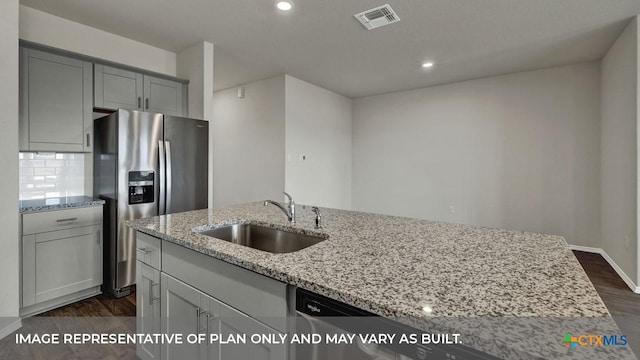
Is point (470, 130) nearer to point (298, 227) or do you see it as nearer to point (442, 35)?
point (442, 35)

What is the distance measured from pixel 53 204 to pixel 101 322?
1025 mm

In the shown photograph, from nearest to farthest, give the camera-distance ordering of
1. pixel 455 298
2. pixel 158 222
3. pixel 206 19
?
1. pixel 455 298
2. pixel 158 222
3. pixel 206 19

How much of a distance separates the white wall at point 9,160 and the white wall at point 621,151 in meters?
5.07

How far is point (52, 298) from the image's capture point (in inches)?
95.7

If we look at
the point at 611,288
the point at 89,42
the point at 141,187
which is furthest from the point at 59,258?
the point at 611,288

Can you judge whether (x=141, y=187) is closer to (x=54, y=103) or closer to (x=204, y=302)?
(x=54, y=103)

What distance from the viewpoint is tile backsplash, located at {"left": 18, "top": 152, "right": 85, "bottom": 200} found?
267cm

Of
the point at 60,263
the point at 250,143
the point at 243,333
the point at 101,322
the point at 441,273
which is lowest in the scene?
the point at 101,322

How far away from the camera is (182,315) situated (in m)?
1.41

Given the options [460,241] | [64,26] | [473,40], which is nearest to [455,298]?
[460,241]

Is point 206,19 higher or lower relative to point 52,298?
higher

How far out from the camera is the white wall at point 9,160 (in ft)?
6.71

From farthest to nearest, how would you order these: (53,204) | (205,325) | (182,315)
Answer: (53,204)
(182,315)
(205,325)

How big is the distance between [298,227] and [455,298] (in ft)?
3.18
